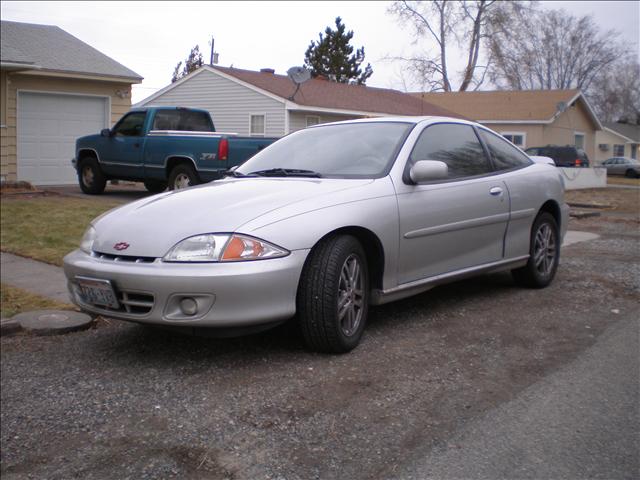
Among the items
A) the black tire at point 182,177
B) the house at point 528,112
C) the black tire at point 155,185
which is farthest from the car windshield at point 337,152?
the house at point 528,112

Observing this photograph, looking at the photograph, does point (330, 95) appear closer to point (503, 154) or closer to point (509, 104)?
point (509, 104)

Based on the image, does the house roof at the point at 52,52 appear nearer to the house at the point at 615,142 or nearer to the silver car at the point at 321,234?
the silver car at the point at 321,234

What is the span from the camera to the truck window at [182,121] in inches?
568

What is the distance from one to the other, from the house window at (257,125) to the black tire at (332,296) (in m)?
20.4

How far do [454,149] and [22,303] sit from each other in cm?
387

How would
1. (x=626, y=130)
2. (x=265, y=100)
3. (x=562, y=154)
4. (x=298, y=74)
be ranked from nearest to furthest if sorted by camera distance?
(x=298, y=74), (x=265, y=100), (x=562, y=154), (x=626, y=130)

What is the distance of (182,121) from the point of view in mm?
14836

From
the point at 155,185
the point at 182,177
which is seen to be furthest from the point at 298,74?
the point at 182,177

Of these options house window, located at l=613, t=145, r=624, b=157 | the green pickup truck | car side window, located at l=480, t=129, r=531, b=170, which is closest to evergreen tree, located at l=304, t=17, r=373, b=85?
house window, located at l=613, t=145, r=624, b=157

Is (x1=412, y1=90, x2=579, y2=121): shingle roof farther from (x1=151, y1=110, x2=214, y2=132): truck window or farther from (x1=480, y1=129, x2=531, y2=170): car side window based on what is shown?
(x1=480, y1=129, x2=531, y2=170): car side window

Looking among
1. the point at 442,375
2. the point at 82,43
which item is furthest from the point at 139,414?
the point at 82,43

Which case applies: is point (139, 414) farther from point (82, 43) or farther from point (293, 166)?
point (82, 43)

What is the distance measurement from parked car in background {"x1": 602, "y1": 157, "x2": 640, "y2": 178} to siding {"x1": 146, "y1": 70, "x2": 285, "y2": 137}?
26.1 meters

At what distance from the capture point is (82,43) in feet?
66.2
